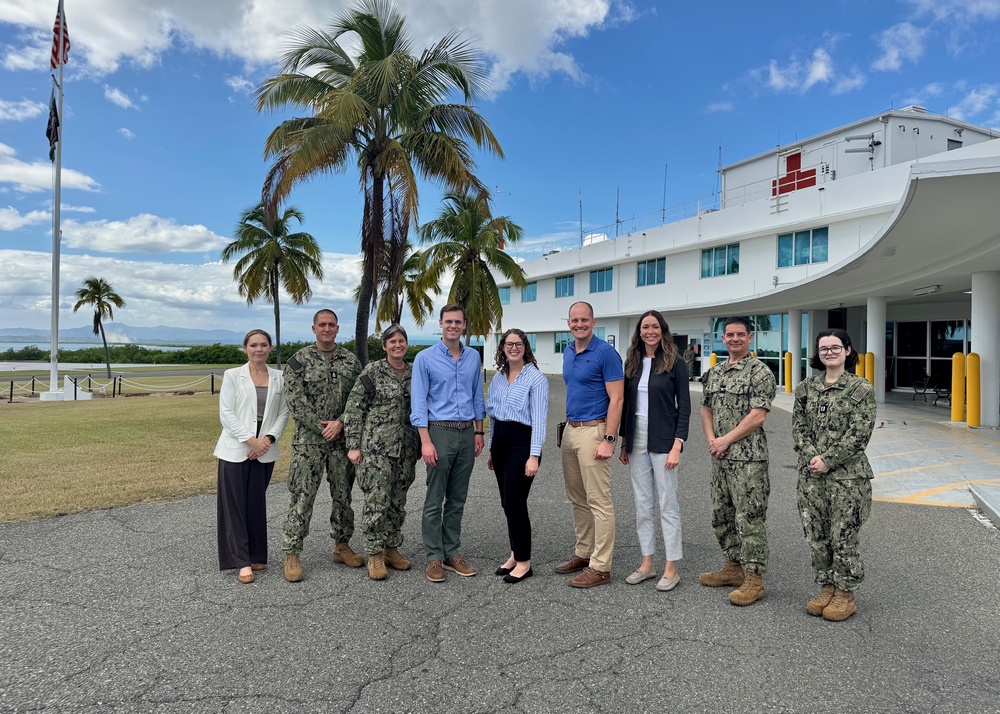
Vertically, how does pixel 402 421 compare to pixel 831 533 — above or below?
above

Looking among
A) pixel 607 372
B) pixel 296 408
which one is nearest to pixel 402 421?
pixel 296 408

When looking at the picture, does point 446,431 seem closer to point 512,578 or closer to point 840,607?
point 512,578

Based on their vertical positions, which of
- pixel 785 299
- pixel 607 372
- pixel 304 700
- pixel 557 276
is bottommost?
pixel 304 700

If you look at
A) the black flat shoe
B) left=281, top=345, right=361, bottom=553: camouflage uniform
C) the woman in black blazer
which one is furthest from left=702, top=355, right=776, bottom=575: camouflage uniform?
left=281, top=345, right=361, bottom=553: camouflage uniform

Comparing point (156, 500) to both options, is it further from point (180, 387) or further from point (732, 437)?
point (180, 387)

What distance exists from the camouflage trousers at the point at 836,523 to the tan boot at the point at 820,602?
0.05 m

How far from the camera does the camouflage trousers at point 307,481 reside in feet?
15.3

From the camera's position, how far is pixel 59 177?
69.4 feet

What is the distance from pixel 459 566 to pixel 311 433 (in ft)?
4.95

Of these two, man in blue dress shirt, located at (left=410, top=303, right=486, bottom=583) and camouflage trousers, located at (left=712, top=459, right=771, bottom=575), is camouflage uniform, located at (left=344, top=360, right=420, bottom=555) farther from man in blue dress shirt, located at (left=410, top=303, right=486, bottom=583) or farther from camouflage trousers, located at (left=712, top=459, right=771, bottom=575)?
camouflage trousers, located at (left=712, top=459, right=771, bottom=575)

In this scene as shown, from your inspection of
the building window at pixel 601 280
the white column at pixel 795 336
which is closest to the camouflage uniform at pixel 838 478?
the white column at pixel 795 336

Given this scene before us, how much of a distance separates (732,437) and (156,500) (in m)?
6.26

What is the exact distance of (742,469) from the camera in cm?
421

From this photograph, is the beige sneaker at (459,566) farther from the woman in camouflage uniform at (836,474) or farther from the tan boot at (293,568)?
the woman in camouflage uniform at (836,474)
